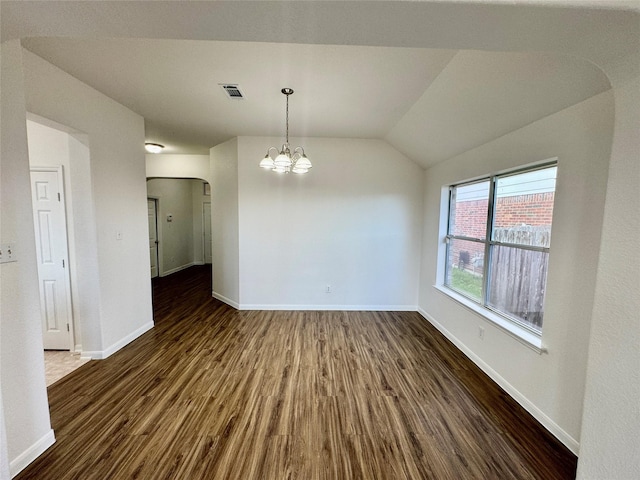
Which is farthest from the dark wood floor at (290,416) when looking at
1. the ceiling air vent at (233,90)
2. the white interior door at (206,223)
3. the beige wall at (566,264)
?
the white interior door at (206,223)

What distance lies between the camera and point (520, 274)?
2.33 meters

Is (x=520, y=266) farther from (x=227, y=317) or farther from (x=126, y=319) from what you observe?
(x=126, y=319)

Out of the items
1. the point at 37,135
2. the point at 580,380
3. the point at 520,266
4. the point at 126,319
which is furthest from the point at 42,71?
the point at 580,380

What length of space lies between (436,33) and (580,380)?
2275 millimetres

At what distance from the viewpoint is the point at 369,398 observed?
7.23 feet

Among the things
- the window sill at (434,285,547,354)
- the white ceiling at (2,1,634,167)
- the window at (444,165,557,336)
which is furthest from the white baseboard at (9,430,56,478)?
the window at (444,165,557,336)

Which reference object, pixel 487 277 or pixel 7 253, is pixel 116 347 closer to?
pixel 7 253

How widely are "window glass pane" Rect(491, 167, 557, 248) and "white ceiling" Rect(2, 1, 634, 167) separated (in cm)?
50

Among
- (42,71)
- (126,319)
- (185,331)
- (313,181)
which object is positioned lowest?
(185,331)

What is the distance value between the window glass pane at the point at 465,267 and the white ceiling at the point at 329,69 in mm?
1211

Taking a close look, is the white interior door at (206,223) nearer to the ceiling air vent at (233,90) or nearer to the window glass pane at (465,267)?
the ceiling air vent at (233,90)

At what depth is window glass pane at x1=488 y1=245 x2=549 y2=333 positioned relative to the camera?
213cm

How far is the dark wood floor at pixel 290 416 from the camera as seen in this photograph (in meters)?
1.59

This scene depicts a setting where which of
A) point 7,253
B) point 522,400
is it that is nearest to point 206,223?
point 7,253
